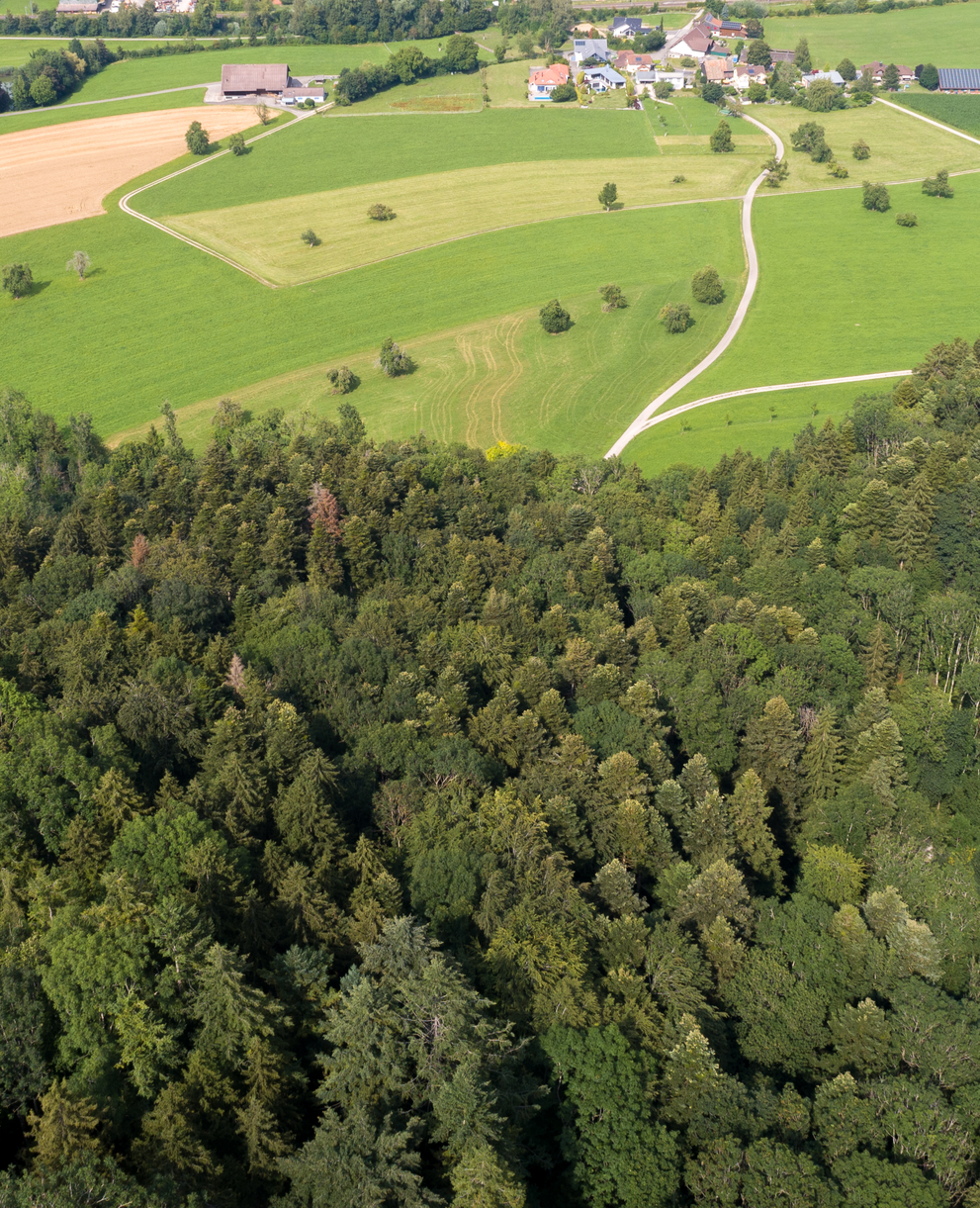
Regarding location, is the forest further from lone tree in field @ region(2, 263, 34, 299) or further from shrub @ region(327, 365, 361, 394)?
lone tree in field @ region(2, 263, 34, 299)

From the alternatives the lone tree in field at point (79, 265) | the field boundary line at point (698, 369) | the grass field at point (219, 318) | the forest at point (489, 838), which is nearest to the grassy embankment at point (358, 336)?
the grass field at point (219, 318)

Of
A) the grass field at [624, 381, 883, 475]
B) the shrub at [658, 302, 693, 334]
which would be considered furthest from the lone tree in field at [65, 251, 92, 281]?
the grass field at [624, 381, 883, 475]

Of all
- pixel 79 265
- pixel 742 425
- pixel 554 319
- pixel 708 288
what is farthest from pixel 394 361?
pixel 79 265

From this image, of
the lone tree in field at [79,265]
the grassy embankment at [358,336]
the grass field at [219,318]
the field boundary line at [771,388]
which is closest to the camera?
the field boundary line at [771,388]

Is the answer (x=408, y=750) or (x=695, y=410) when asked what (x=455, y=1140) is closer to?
(x=408, y=750)

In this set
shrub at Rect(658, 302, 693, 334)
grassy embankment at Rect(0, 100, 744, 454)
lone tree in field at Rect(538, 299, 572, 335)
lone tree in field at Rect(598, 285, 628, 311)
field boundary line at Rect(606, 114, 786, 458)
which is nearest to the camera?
field boundary line at Rect(606, 114, 786, 458)

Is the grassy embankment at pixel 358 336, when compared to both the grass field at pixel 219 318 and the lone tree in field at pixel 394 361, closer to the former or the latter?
the grass field at pixel 219 318
